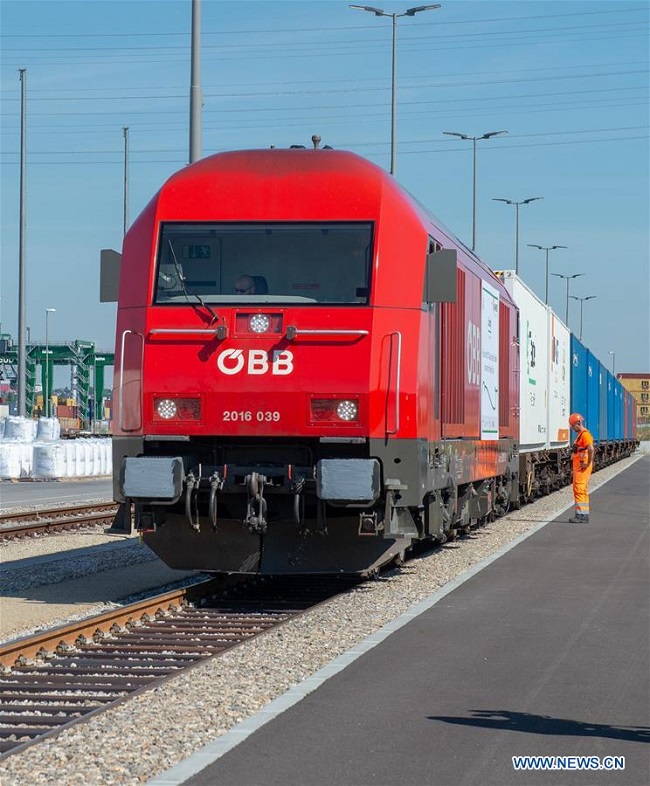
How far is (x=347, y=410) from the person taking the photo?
38.7ft

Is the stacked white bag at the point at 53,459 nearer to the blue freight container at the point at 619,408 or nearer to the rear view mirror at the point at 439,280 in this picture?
the blue freight container at the point at 619,408

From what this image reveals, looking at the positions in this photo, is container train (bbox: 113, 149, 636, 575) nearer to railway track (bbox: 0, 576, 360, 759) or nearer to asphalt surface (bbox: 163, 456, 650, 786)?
railway track (bbox: 0, 576, 360, 759)

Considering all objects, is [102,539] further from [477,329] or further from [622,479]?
[622,479]

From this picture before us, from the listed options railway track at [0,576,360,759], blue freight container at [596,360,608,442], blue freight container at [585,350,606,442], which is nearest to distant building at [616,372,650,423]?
blue freight container at [596,360,608,442]

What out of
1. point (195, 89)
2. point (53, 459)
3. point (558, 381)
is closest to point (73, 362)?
point (53, 459)

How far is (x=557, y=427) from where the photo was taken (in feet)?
104

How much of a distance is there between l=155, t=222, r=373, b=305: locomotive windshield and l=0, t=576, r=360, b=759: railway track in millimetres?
2758

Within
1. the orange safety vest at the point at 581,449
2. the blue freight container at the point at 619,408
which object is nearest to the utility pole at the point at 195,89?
the orange safety vest at the point at 581,449

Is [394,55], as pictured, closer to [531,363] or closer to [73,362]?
[531,363]

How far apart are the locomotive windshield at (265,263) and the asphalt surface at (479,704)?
116 inches

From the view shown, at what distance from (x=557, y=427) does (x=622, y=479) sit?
12404mm

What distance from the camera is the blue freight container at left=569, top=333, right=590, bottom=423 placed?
36.7 m

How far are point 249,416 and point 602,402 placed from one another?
1429 inches

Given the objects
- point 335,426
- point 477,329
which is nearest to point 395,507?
point 335,426
